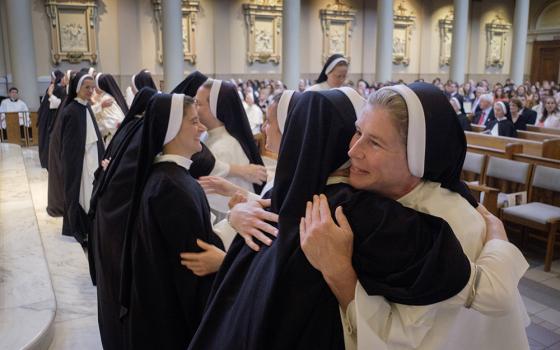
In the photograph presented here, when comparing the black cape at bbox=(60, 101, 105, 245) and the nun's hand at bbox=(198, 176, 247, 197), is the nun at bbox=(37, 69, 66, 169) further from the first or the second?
the nun's hand at bbox=(198, 176, 247, 197)

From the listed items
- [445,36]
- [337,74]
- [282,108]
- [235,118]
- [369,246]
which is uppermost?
[445,36]

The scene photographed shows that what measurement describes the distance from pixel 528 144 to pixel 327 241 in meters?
6.99

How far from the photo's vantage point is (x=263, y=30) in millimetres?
19156

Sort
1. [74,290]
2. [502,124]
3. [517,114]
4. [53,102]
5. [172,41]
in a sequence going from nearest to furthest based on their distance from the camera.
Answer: [74,290]
[53,102]
[502,124]
[517,114]
[172,41]

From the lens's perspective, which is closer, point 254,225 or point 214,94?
point 254,225

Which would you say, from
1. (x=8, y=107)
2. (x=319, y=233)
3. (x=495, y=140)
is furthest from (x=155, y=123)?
(x=8, y=107)

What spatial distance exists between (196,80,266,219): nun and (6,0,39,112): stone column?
1223cm

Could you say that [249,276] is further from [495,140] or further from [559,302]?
[495,140]

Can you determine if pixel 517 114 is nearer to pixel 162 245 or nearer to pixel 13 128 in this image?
pixel 162 245

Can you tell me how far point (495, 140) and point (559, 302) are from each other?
349 centimetres

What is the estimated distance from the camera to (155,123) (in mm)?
2516

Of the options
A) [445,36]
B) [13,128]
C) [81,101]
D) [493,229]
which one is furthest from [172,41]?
[493,229]

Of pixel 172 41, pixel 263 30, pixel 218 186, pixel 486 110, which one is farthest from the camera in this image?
pixel 263 30

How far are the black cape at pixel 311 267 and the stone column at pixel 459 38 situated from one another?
19893 millimetres
